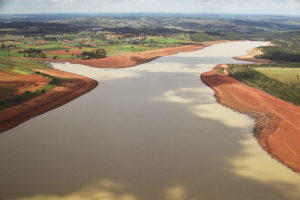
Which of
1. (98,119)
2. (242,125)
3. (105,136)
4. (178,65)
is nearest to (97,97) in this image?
(98,119)

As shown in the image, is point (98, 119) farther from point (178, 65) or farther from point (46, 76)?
point (178, 65)

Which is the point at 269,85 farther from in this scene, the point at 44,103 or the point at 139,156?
the point at 44,103

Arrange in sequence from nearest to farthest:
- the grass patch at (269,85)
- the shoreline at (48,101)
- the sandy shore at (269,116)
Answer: the sandy shore at (269,116)
the shoreline at (48,101)
the grass patch at (269,85)

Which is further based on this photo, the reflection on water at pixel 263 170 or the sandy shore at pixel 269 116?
the sandy shore at pixel 269 116

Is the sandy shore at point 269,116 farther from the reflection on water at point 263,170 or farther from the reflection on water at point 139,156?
the reflection on water at point 139,156

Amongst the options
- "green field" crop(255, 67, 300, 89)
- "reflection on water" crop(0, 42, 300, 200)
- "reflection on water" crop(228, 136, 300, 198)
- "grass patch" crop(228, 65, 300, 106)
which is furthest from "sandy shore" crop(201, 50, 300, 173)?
"green field" crop(255, 67, 300, 89)

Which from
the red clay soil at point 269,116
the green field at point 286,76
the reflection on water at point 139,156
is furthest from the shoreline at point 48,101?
the green field at point 286,76
